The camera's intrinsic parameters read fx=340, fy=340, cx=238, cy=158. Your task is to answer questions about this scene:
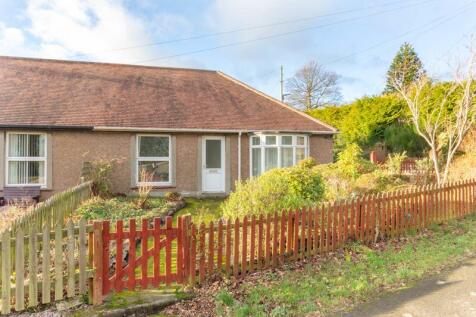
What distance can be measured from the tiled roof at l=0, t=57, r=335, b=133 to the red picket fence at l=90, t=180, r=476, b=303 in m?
7.36

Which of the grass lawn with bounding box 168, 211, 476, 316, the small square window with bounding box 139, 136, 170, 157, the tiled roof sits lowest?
the grass lawn with bounding box 168, 211, 476, 316

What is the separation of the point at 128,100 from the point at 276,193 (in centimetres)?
1008

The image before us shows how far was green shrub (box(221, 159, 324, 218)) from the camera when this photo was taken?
6539 mm

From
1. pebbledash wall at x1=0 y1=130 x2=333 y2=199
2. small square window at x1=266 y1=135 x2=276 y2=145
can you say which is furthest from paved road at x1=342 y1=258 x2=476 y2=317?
small square window at x1=266 y1=135 x2=276 y2=145

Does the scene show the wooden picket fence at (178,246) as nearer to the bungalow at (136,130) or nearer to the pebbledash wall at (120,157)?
the pebbledash wall at (120,157)

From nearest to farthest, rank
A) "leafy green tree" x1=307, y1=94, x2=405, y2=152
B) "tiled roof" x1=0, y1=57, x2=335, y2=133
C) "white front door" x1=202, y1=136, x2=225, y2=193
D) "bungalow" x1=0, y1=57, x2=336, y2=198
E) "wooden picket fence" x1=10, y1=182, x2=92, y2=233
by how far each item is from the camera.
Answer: "wooden picket fence" x1=10, y1=182, x2=92, y2=233, "bungalow" x1=0, y1=57, x2=336, y2=198, "tiled roof" x1=0, y1=57, x2=335, y2=133, "white front door" x1=202, y1=136, x2=225, y2=193, "leafy green tree" x1=307, y1=94, x2=405, y2=152

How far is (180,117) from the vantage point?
14156mm

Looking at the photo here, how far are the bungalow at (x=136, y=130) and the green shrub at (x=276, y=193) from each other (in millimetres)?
6173

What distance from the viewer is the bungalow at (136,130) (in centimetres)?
1229

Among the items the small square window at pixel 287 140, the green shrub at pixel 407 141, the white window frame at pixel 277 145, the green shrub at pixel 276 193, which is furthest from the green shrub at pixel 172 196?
the green shrub at pixel 407 141

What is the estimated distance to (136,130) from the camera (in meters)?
12.9

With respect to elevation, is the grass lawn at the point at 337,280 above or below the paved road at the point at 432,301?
above

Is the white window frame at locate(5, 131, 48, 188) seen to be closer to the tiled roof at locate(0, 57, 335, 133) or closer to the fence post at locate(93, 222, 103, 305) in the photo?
the tiled roof at locate(0, 57, 335, 133)

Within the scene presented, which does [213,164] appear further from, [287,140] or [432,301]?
[432,301]
